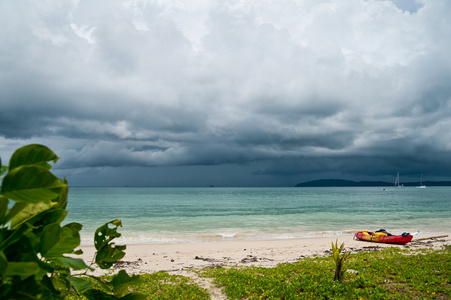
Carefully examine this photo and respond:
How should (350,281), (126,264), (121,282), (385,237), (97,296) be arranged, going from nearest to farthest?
1. (97,296)
2. (121,282)
3. (350,281)
4. (126,264)
5. (385,237)

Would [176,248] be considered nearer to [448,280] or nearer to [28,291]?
[448,280]

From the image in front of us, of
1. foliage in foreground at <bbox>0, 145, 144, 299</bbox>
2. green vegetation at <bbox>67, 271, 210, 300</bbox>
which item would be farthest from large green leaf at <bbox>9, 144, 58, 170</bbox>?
green vegetation at <bbox>67, 271, 210, 300</bbox>

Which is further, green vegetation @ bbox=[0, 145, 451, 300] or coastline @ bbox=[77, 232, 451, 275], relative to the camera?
coastline @ bbox=[77, 232, 451, 275]

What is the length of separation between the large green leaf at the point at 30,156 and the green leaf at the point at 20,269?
0.74 feet

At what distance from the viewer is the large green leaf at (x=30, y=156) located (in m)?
0.72

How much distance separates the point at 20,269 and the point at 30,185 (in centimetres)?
18

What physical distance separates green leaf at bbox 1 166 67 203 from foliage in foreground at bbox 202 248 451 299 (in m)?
7.10

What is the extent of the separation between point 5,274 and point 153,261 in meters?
13.9

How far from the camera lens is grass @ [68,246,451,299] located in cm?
698

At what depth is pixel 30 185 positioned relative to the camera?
0.69 metres

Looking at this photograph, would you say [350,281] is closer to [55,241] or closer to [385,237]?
[55,241]

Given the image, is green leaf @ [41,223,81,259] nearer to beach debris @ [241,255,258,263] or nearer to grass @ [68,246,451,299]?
grass @ [68,246,451,299]

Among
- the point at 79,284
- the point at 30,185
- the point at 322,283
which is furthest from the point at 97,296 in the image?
the point at 322,283

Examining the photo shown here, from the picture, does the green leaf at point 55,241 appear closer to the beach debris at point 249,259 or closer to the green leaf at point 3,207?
the green leaf at point 3,207
